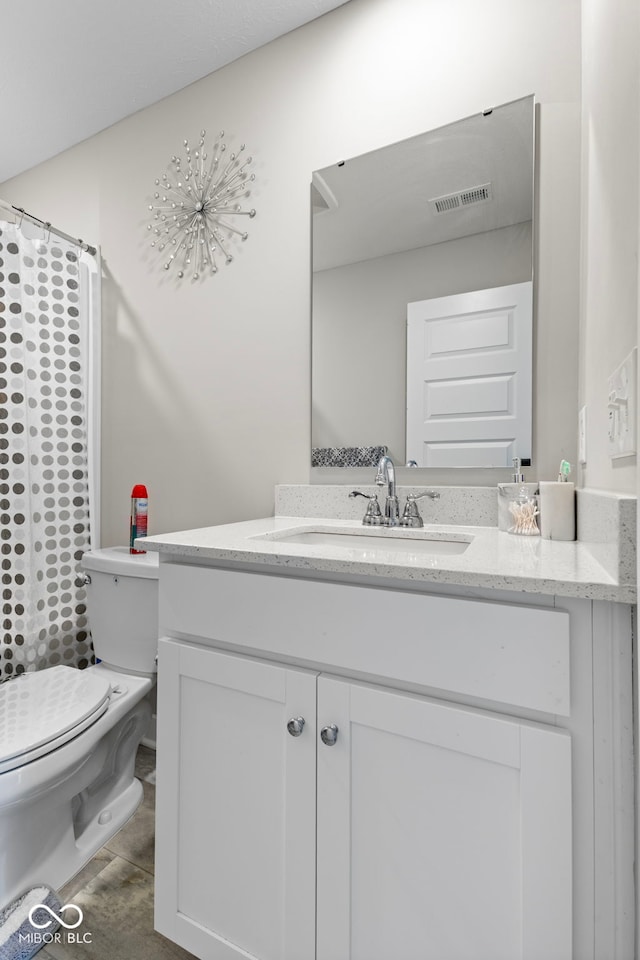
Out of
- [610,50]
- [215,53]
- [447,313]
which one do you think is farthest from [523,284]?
[215,53]

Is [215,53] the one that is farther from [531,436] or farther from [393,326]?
[531,436]

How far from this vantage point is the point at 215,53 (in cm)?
166

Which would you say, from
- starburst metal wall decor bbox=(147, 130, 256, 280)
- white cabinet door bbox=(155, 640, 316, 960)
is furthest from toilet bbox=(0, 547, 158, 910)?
starburst metal wall decor bbox=(147, 130, 256, 280)

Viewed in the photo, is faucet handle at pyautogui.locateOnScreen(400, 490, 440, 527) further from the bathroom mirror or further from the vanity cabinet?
the vanity cabinet

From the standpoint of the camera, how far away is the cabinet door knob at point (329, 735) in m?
0.81

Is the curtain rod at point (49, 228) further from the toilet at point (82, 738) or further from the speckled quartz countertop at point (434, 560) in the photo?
the speckled quartz countertop at point (434, 560)

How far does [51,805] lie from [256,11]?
2.35 m

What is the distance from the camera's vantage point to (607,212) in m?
0.85

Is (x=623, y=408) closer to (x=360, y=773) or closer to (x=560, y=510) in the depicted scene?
(x=560, y=510)

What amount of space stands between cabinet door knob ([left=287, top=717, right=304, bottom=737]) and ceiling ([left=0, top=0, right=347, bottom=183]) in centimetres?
200

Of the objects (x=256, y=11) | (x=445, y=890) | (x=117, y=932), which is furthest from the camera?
(x=256, y=11)

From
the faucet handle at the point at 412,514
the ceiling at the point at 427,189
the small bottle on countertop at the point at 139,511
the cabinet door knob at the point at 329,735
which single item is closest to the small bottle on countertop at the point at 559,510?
the faucet handle at the point at 412,514

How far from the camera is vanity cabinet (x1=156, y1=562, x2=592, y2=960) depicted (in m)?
0.67

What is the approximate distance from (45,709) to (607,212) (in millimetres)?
1634
